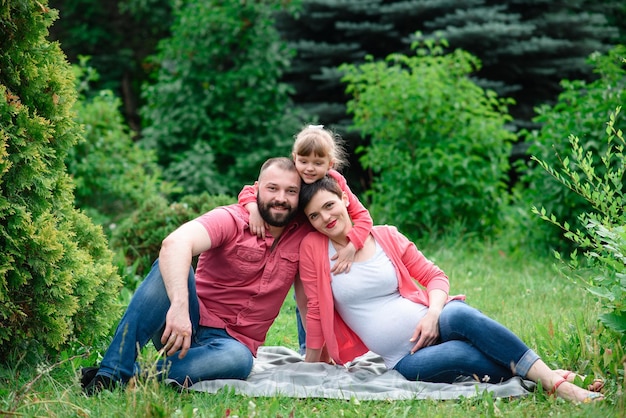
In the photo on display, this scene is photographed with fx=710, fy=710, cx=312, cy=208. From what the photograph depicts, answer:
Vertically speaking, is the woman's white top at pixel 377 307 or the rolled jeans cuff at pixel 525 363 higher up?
the woman's white top at pixel 377 307

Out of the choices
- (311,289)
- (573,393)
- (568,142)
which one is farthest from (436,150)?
(573,393)

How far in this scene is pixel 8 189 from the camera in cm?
358

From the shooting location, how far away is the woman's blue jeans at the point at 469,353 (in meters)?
→ 3.38

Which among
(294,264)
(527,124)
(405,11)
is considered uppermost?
(405,11)

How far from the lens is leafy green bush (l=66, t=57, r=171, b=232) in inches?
300

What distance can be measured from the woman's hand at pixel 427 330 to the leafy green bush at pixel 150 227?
2.94 meters

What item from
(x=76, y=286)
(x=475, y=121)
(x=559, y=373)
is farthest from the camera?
(x=475, y=121)

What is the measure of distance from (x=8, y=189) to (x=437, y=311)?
7.37ft

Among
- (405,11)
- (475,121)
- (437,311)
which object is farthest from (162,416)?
(405,11)

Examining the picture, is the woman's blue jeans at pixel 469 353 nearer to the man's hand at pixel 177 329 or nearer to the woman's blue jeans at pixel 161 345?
the woman's blue jeans at pixel 161 345

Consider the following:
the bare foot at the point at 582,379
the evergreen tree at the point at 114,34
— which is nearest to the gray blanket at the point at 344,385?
the bare foot at the point at 582,379

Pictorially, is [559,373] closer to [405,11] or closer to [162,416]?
[162,416]

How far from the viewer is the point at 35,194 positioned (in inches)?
146

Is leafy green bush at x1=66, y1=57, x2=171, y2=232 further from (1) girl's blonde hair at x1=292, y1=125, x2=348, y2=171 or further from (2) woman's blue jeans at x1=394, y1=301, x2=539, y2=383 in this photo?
(2) woman's blue jeans at x1=394, y1=301, x2=539, y2=383
